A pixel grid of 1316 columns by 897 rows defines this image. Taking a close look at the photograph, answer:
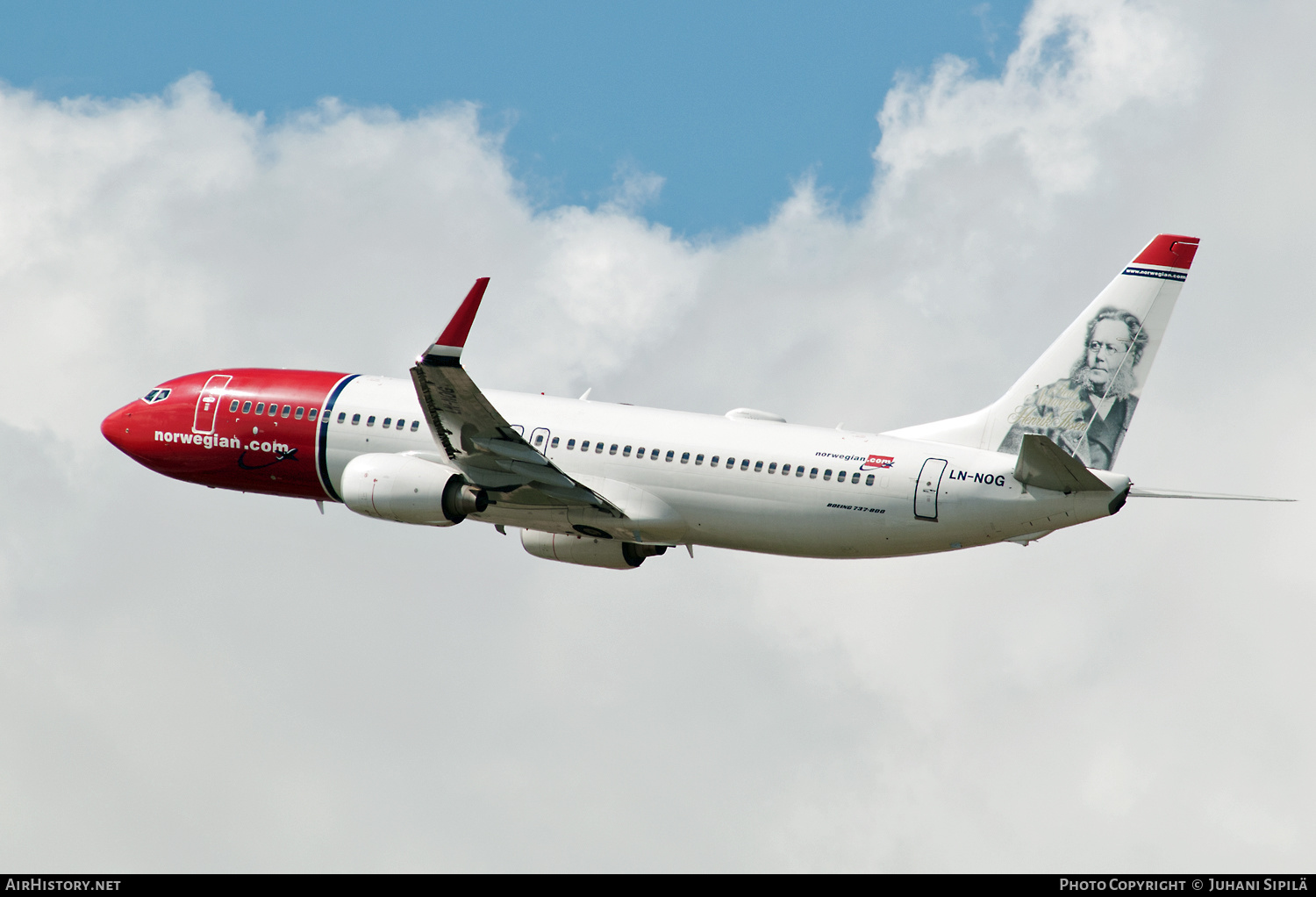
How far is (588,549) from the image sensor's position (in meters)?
58.9

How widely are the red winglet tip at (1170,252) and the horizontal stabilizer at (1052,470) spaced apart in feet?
24.1

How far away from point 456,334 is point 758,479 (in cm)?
994

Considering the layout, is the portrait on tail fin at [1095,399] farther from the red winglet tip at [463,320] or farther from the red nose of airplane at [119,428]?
the red nose of airplane at [119,428]

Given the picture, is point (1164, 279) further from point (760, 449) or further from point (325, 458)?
point (325, 458)

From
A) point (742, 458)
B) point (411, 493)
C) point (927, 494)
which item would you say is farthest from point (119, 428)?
point (927, 494)

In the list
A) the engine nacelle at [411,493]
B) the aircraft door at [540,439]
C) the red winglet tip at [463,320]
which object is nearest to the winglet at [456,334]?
the red winglet tip at [463,320]

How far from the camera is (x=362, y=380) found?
5844 centimetres

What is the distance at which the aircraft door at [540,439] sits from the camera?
55688 mm

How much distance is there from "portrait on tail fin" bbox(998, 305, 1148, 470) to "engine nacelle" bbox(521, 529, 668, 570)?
1229 cm

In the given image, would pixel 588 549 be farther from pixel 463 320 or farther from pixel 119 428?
pixel 119 428

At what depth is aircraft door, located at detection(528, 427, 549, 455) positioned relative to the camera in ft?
183
